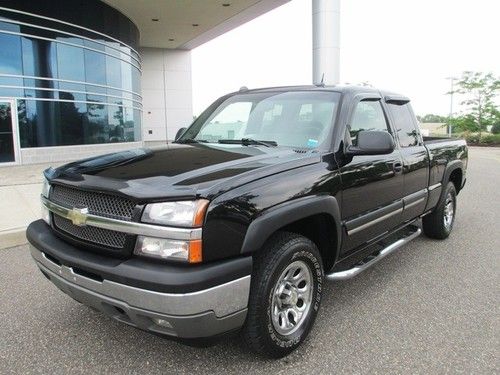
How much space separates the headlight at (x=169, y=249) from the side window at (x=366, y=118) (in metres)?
1.87

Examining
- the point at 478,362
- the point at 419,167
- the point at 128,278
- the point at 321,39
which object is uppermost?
the point at 321,39

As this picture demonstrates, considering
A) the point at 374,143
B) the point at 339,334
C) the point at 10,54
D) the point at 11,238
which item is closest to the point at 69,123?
the point at 10,54

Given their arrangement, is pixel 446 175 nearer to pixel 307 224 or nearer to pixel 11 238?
pixel 307 224

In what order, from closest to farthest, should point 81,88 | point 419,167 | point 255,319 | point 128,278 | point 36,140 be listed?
point 128,278
point 255,319
point 419,167
point 36,140
point 81,88

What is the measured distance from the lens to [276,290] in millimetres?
2742

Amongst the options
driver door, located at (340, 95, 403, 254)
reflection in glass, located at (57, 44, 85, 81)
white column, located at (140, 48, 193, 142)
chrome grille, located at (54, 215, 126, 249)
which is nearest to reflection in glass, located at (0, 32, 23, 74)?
reflection in glass, located at (57, 44, 85, 81)

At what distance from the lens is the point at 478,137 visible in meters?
35.2

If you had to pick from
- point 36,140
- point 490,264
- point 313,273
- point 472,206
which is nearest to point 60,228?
point 313,273

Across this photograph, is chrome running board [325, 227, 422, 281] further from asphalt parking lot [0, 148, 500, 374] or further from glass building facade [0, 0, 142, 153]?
glass building facade [0, 0, 142, 153]

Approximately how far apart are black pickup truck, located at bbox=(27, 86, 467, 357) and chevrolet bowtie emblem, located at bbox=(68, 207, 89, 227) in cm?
1

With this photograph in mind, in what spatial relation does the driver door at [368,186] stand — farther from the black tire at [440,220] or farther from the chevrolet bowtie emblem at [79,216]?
the chevrolet bowtie emblem at [79,216]

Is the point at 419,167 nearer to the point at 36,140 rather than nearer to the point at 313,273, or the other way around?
the point at 313,273

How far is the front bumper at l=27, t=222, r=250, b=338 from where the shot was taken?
88.6 inches

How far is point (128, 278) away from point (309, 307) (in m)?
1.33
